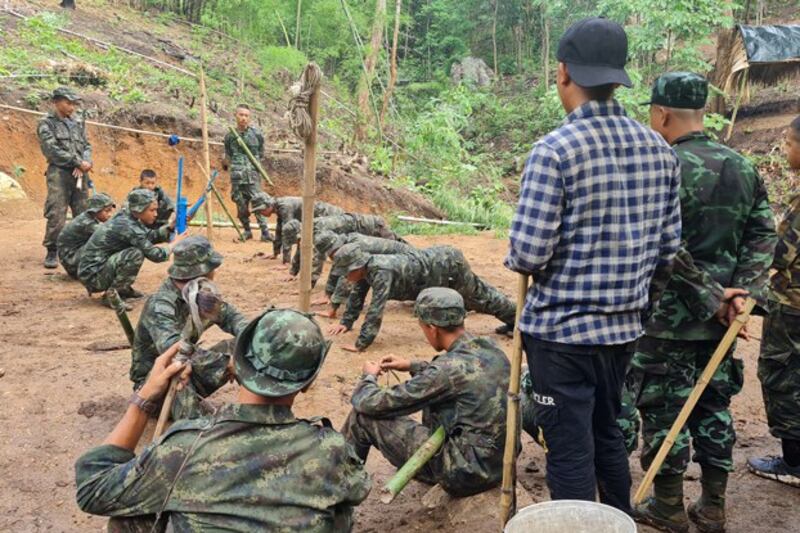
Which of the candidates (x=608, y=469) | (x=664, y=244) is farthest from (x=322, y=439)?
(x=664, y=244)

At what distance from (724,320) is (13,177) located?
42.7 ft

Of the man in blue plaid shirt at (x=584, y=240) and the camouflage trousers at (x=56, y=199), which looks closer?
the man in blue plaid shirt at (x=584, y=240)

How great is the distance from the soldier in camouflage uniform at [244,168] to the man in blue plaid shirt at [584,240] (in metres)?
8.92

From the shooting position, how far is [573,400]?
2541mm

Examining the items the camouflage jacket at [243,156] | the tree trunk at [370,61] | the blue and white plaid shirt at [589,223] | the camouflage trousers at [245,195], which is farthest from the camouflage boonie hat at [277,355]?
the tree trunk at [370,61]

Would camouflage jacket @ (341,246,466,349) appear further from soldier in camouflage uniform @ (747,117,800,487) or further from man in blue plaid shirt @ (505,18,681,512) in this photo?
man in blue plaid shirt @ (505,18,681,512)

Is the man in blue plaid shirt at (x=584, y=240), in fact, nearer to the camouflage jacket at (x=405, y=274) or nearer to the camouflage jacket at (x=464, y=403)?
the camouflage jacket at (x=464, y=403)

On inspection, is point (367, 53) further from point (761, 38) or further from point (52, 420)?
point (52, 420)

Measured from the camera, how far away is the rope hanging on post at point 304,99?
4.33 metres

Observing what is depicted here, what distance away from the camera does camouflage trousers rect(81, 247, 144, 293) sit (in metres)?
7.20

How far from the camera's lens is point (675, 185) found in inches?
105

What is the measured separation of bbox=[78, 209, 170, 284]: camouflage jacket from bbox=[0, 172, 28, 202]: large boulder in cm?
553

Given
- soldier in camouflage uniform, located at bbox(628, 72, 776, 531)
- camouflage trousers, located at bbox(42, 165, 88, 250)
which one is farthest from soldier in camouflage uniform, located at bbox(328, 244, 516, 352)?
camouflage trousers, located at bbox(42, 165, 88, 250)

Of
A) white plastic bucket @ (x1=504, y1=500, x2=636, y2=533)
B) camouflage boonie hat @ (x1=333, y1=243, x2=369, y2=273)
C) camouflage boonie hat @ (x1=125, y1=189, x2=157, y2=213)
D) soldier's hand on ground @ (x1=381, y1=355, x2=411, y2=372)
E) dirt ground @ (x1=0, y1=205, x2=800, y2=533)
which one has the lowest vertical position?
dirt ground @ (x1=0, y1=205, x2=800, y2=533)
